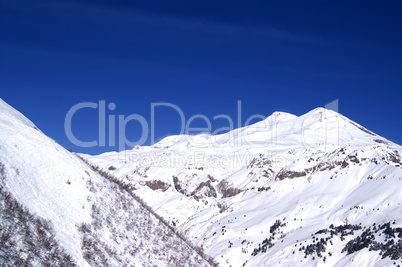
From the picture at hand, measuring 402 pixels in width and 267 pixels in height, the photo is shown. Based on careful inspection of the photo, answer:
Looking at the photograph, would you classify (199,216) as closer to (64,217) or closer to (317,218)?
(317,218)

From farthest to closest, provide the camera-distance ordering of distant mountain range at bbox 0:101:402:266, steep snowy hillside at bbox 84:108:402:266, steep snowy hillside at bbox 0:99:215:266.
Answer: steep snowy hillside at bbox 84:108:402:266 < distant mountain range at bbox 0:101:402:266 < steep snowy hillside at bbox 0:99:215:266

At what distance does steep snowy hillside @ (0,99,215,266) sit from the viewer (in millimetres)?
13117

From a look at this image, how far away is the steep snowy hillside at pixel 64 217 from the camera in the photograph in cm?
1312

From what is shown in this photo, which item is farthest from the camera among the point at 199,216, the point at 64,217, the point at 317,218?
the point at 199,216

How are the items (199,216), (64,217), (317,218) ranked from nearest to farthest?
(64,217) → (317,218) → (199,216)

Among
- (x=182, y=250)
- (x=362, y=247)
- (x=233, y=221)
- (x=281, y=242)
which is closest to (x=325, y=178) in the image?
(x=233, y=221)

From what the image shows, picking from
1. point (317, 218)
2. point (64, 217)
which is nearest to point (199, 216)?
point (317, 218)

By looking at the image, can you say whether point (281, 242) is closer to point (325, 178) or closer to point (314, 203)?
point (314, 203)

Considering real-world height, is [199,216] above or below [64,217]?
below

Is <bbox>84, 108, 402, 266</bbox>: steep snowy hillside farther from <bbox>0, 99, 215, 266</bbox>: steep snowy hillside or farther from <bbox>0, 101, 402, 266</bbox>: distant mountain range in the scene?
<bbox>0, 99, 215, 266</bbox>: steep snowy hillside

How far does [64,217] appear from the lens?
16438 mm

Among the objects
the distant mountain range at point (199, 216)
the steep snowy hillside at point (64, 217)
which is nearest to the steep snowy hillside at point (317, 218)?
the distant mountain range at point (199, 216)

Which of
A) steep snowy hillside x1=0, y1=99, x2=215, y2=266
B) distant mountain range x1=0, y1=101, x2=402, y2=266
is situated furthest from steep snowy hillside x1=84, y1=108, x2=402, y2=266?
steep snowy hillside x1=0, y1=99, x2=215, y2=266

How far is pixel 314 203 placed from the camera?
447 ft
